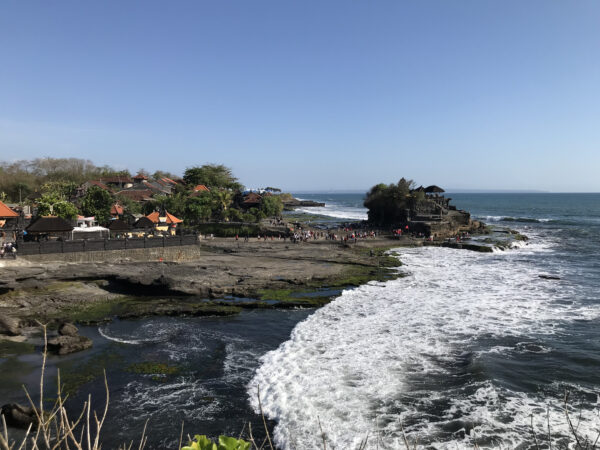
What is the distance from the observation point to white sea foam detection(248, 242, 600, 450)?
12391mm

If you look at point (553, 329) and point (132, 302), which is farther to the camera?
point (132, 302)

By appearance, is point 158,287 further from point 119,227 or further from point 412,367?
point 412,367

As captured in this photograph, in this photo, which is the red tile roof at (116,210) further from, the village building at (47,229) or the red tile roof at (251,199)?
the red tile roof at (251,199)

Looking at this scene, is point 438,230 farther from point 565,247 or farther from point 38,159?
point 38,159

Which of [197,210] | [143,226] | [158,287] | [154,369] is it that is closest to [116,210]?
[197,210]

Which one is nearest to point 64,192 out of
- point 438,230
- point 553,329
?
point 438,230

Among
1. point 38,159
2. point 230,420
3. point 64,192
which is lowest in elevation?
point 230,420

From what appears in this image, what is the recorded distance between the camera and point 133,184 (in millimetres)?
82625

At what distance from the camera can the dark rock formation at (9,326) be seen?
63.0 ft

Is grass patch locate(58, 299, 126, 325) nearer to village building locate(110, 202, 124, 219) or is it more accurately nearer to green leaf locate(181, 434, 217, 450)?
green leaf locate(181, 434, 217, 450)

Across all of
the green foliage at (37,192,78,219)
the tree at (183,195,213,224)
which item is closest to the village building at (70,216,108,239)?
the green foliage at (37,192,78,219)

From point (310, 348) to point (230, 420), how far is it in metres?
6.35

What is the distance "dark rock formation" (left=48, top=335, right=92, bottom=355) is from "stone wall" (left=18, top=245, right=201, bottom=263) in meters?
12.4

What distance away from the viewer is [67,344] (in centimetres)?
1773
